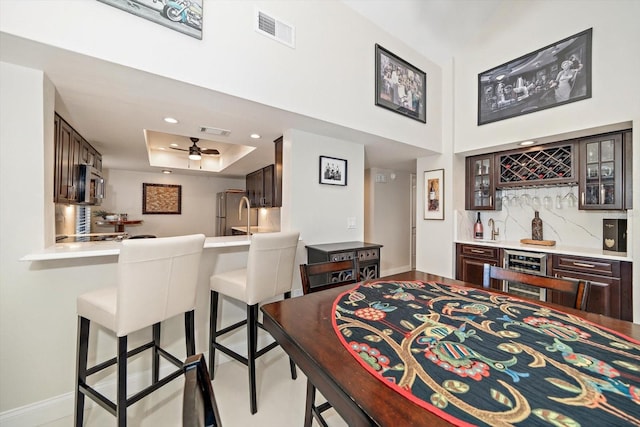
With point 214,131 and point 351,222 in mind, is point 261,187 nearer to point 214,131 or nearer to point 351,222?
point 214,131

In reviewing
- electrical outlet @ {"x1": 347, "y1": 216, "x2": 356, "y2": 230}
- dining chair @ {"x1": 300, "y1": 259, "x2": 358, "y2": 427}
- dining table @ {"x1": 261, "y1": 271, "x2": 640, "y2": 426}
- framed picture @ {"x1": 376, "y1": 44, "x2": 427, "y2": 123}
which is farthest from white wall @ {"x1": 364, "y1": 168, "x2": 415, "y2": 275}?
dining table @ {"x1": 261, "y1": 271, "x2": 640, "y2": 426}

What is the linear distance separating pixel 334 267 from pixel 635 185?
9.80ft

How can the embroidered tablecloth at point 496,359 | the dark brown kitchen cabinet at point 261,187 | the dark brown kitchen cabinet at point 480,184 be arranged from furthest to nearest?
the dark brown kitchen cabinet at point 261,187 → the dark brown kitchen cabinet at point 480,184 → the embroidered tablecloth at point 496,359

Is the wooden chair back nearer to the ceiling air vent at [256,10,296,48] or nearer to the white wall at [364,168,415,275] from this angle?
the ceiling air vent at [256,10,296,48]

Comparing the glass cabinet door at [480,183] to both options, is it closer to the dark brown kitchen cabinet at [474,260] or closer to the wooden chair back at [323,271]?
the dark brown kitchen cabinet at [474,260]

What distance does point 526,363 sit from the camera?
0.79m

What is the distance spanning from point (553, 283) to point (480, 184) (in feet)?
8.55

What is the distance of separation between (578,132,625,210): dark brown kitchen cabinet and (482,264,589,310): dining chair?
2031 mm

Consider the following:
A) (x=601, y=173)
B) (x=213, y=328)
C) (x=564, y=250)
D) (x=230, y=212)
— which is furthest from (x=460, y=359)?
(x=230, y=212)

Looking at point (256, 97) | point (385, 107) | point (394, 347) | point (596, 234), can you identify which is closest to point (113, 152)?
point (256, 97)

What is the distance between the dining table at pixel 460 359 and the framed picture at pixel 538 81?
2789 mm

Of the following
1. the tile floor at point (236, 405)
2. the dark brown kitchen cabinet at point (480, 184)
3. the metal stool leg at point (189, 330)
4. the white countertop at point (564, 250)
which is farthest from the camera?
the dark brown kitchen cabinet at point (480, 184)

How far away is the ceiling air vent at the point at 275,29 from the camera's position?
1980mm

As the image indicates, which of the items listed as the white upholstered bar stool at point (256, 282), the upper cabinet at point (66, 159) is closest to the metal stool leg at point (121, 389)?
the white upholstered bar stool at point (256, 282)
